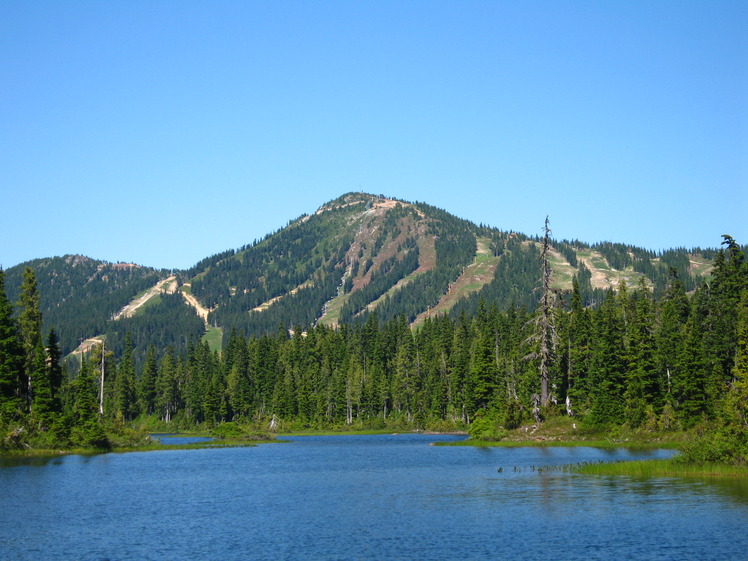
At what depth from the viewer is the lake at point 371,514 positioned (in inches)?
1523

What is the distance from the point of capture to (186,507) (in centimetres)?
5434

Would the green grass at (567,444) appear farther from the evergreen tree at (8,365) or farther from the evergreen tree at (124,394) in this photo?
the evergreen tree at (124,394)

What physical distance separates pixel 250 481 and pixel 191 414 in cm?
13061

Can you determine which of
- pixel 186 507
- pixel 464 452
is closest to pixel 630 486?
pixel 186 507

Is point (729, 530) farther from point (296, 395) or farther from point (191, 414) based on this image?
point (191, 414)

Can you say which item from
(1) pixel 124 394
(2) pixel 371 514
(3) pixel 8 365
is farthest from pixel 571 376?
(1) pixel 124 394

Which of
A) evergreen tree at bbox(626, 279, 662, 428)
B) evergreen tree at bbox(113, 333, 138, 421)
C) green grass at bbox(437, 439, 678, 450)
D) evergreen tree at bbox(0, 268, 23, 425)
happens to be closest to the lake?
green grass at bbox(437, 439, 678, 450)

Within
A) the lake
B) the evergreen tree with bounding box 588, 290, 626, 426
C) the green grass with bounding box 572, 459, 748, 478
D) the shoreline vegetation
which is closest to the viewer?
the lake

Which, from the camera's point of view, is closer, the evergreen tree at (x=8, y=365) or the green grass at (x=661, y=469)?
the green grass at (x=661, y=469)

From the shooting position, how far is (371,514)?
49156 mm

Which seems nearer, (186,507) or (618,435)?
(186,507)

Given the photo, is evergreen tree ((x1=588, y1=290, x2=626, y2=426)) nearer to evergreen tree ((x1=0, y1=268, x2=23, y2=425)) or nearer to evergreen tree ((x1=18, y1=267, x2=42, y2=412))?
evergreen tree ((x1=18, y1=267, x2=42, y2=412))

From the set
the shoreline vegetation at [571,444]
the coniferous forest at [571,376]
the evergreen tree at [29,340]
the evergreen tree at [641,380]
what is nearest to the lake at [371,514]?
the shoreline vegetation at [571,444]

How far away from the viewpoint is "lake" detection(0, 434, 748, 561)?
38688 mm
